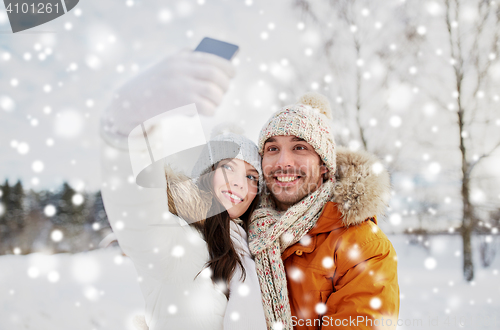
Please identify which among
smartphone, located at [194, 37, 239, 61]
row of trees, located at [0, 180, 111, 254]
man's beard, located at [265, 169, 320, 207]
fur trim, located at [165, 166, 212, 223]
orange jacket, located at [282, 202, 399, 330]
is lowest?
row of trees, located at [0, 180, 111, 254]

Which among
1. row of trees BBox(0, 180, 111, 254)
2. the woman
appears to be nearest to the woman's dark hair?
the woman

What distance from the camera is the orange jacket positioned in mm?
1533

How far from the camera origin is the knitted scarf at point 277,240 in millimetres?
1626

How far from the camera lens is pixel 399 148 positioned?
4816 mm

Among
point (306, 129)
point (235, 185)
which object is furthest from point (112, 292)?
point (306, 129)

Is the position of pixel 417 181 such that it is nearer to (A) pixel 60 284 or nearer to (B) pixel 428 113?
(B) pixel 428 113

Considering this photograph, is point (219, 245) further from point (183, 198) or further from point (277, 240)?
point (277, 240)

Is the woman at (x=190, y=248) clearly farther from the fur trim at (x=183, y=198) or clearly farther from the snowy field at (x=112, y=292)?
the snowy field at (x=112, y=292)

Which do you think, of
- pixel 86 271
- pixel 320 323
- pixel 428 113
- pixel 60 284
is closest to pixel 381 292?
pixel 320 323

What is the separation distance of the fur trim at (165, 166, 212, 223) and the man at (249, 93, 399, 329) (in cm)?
52

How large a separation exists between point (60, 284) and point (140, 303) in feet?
4.69

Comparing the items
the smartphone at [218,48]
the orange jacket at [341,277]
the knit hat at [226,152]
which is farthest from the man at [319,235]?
the smartphone at [218,48]

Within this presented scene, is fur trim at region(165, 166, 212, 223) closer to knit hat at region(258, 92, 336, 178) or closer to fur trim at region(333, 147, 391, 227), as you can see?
knit hat at region(258, 92, 336, 178)

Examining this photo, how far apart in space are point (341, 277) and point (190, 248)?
1.05 metres
